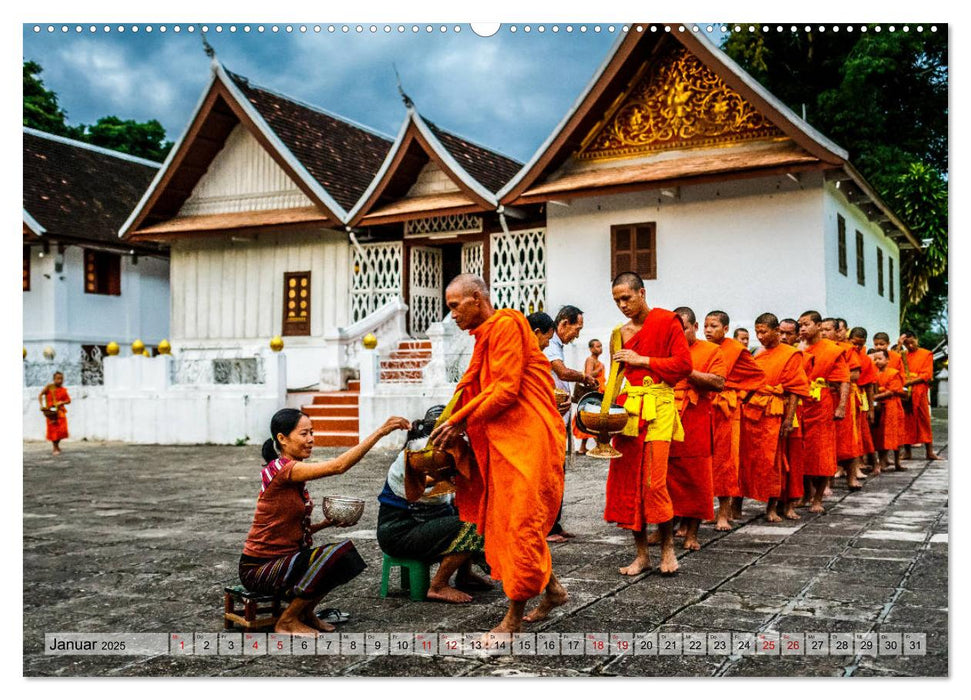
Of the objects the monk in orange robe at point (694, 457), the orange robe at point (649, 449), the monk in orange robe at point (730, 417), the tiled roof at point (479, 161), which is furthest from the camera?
the tiled roof at point (479, 161)

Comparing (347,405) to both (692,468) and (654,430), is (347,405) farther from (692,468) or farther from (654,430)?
(654,430)

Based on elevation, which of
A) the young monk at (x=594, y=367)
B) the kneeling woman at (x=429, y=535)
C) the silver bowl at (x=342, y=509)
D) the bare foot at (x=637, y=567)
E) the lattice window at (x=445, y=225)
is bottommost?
the bare foot at (x=637, y=567)

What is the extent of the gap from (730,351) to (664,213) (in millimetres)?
8067

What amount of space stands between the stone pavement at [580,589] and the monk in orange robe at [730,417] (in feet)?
1.12

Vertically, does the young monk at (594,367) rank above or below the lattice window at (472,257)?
below

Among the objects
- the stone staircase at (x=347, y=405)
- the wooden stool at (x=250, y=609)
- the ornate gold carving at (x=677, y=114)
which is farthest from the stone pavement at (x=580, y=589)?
the ornate gold carving at (x=677, y=114)

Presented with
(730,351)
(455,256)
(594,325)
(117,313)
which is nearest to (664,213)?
(594,325)

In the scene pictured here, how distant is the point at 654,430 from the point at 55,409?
11.8 m

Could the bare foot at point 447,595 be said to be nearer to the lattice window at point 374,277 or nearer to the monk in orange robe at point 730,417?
the monk in orange robe at point 730,417

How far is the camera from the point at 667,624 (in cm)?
485

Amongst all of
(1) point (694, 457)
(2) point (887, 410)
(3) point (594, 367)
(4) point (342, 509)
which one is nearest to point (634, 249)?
(2) point (887, 410)

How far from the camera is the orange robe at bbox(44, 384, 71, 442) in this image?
14812mm

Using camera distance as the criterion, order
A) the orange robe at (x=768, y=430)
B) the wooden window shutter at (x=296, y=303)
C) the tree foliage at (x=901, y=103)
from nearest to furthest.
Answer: the tree foliage at (x=901, y=103) → the orange robe at (x=768, y=430) → the wooden window shutter at (x=296, y=303)

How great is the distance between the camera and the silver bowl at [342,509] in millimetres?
4648
